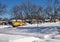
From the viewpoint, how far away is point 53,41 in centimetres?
1019

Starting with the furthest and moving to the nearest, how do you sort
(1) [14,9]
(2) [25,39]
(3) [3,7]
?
(1) [14,9]
(3) [3,7]
(2) [25,39]

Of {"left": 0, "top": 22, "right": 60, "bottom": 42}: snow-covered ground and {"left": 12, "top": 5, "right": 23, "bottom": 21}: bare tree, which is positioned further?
{"left": 12, "top": 5, "right": 23, "bottom": 21}: bare tree

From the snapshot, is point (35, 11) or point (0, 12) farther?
point (35, 11)

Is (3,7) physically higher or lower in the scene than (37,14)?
higher

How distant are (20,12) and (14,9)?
3.30 metres

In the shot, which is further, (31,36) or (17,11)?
(17,11)

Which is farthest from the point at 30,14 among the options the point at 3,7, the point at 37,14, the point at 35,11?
the point at 3,7

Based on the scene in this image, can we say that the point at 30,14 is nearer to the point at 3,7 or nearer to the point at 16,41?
the point at 3,7

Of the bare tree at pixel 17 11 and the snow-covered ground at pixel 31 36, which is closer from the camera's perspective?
the snow-covered ground at pixel 31 36

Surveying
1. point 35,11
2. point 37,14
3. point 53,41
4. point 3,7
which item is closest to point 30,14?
point 35,11

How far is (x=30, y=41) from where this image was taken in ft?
32.6

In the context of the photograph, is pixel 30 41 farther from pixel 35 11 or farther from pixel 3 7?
pixel 35 11

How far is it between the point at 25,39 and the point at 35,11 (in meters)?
49.1

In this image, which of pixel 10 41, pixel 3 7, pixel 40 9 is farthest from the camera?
pixel 40 9
